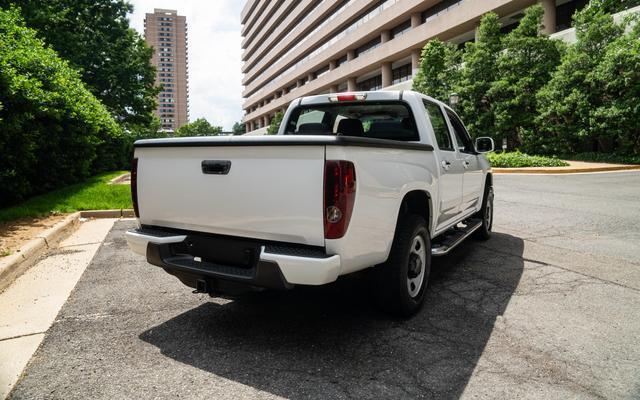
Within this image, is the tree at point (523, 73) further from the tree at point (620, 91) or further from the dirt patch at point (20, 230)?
the dirt patch at point (20, 230)

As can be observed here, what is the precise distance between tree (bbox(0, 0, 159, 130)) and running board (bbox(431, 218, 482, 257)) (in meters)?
26.0

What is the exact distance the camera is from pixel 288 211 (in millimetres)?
2615

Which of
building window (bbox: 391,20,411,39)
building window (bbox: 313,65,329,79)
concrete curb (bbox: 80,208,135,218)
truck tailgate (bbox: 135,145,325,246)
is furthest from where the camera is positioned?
building window (bbox: 313,65,329,79)

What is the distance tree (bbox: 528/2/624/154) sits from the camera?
1869cm

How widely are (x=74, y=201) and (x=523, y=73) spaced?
856 inches

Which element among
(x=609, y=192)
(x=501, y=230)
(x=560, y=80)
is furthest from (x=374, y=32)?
(x=501, y=230)

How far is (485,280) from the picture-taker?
4.40m

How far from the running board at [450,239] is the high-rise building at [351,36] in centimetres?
2470

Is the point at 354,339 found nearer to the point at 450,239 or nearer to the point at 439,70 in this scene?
the point at 450,239

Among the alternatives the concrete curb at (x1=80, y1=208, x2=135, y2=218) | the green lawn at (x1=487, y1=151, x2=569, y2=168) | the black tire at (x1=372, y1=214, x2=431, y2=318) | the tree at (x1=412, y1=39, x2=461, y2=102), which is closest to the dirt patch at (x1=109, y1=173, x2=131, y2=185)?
the concrete curb at (x1=80, y1=208, x2=135, y2=218)

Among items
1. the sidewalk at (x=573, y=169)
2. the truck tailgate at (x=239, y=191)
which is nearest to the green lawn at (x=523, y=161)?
the sidewalk at (x=573, y=169)

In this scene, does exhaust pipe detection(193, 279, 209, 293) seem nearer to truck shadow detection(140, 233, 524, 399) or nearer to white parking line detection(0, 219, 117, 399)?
truck shadow detection(140, 233, 524, 399)

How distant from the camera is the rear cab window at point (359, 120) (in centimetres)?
432

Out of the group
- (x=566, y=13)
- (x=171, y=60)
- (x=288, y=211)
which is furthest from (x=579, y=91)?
(x=171, y=60)
